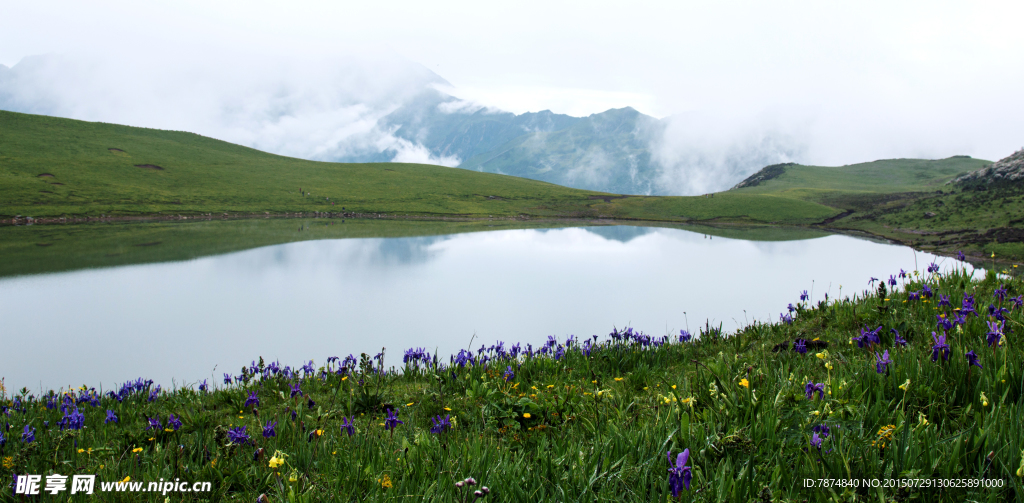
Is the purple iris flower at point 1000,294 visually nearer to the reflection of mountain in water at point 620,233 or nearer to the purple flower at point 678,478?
the purple flower at point 678,478

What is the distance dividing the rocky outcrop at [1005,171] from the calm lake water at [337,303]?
213 feet

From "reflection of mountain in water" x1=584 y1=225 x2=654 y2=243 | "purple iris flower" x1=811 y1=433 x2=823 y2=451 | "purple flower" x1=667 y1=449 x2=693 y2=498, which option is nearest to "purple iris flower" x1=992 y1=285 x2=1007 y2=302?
"purple iris flower" x1=811 y1=433 x2=823 y2=451

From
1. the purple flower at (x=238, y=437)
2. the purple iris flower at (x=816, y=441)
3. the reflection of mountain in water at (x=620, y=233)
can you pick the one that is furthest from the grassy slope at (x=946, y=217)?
the purple flower at (x=238, y=437)

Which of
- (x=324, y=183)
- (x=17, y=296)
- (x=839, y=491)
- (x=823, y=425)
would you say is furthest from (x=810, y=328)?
(x=324, y=183)

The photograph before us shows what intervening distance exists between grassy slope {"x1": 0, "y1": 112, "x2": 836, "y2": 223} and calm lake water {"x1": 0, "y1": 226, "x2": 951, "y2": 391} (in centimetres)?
4616

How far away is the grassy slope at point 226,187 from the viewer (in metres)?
64.0

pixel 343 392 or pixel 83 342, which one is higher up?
pixel 343 392

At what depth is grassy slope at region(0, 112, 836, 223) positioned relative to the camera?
210 ft

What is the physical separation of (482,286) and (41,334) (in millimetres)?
13666

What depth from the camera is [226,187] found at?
8119 centimetres

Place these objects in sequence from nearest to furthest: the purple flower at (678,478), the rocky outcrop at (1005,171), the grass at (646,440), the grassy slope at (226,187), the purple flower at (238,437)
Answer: the purple flower at (678,478) < the grass at (646,440) < the purple flower at (238,437) < the grassy slope at (226,187) < the rocky outcrop at (1005,171)

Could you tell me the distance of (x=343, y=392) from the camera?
574 centimetres

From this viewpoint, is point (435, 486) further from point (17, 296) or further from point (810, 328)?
point (17, 296)

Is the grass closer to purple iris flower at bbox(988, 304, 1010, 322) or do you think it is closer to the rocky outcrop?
purple iris flower at bbox(988, 304, 1010, 322)
